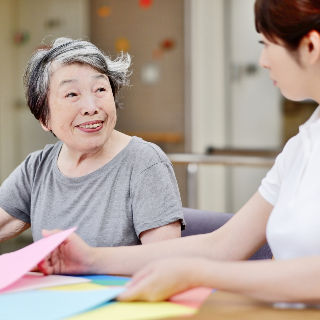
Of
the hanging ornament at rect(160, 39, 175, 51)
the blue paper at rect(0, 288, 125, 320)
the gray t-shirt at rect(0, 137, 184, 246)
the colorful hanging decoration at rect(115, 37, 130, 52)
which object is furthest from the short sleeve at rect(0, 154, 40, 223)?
the colorful hanging decoration at rect(115, 37, 130, 52)

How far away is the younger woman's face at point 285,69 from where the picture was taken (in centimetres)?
109

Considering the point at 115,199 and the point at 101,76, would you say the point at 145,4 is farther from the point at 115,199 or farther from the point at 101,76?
the point at 115,199

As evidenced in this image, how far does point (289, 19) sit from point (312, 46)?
56 mm

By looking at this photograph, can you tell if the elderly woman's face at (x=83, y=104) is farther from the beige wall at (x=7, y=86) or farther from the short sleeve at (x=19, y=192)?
the beige wall at (x=7, y=86)

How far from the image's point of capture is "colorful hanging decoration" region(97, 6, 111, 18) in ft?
17.5

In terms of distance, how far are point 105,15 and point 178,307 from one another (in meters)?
4.61

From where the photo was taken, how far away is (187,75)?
5.12 meters

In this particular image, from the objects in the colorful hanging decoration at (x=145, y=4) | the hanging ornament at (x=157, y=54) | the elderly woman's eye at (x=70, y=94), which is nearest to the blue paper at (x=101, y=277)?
the elderly woman's eye at (x=70, y=94)

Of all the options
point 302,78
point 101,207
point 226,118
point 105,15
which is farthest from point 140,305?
point 105,15

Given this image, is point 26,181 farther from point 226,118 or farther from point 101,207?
point 226,118

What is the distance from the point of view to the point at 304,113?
15.4 ft

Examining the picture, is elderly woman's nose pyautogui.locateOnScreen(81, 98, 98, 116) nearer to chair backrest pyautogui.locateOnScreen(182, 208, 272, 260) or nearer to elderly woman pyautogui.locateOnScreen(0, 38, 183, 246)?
elderly woman pyautogui.locateOnScreen(0, 38, 183, 246)

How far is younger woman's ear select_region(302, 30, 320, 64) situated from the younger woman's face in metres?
0.02

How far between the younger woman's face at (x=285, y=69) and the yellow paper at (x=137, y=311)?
0.41 m
